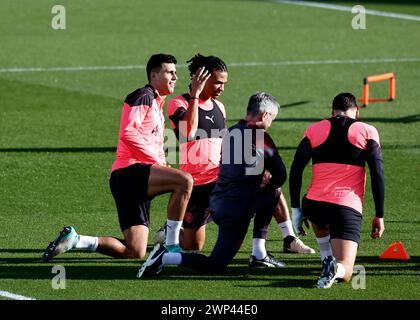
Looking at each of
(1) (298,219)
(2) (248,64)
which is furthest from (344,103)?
(2) (248,64)

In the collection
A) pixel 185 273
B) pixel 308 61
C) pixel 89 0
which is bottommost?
pixel 185 273

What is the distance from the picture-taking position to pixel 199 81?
13695 millimetres

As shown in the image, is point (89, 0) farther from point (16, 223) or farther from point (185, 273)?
point (185, 273)

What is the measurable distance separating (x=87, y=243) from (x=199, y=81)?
85.9 inches

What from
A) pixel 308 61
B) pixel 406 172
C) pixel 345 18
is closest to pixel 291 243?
pixel 406 172

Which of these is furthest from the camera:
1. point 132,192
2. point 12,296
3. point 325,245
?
point 132,192

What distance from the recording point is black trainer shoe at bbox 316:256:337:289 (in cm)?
1218

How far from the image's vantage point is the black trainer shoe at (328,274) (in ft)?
40.0

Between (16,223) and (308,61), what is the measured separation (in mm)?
15053

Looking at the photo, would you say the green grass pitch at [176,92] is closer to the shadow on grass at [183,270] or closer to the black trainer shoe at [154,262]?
the shadow on grass at [183,270]

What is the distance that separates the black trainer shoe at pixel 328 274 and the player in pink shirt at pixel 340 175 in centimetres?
23

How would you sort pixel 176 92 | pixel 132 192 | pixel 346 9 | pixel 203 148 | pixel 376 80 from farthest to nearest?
pixel 346 9, pixel 176 92, pixel 376 80, pixel 203 148, pixel 132 192

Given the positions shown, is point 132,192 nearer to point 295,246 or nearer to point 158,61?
point 158,61

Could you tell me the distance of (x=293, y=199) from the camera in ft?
41.8
